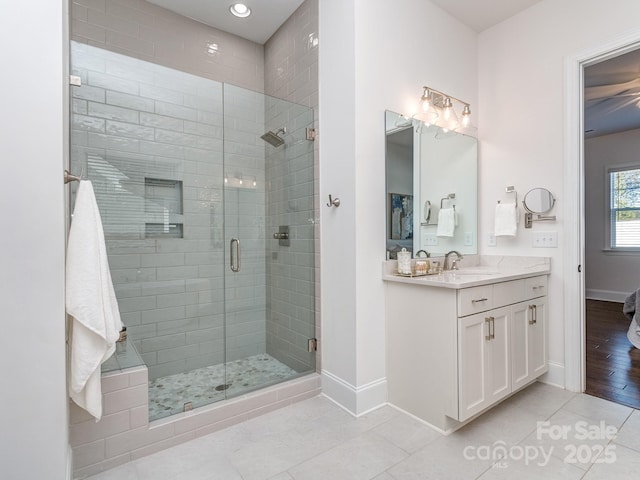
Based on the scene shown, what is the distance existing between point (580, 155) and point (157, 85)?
3.16 m

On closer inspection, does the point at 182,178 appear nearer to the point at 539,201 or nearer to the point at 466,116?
the point at 466,116

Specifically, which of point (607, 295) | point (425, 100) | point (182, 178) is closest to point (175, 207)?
point (182, 178)

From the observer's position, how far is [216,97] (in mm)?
2623

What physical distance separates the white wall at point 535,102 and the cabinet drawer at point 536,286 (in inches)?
3.5

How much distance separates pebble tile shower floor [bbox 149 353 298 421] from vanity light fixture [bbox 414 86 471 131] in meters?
2.18

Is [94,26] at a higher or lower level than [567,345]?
higher

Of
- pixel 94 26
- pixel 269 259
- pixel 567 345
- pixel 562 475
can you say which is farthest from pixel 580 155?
pixel 94 26

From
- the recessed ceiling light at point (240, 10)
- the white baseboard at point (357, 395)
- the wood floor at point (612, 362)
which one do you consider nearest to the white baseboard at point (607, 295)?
the wood floor at point (612, 362)

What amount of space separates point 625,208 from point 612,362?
152 inches

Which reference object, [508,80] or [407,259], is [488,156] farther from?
[407,259]

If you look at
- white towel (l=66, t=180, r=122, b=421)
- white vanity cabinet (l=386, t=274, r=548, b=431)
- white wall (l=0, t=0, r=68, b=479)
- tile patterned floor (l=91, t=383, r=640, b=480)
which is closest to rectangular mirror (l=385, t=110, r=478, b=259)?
white vanity cabinet (l=386, t=274, r=548, b=431)

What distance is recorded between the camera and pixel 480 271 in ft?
8.16

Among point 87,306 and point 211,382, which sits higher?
point 87,306

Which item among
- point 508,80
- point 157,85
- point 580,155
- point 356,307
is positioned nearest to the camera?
point 356,307
